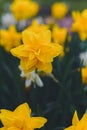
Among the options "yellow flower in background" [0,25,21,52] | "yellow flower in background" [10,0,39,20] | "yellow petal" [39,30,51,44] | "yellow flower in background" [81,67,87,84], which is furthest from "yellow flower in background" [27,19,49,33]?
"yellow flower in background" [10,0,39,20]

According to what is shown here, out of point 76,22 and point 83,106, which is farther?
point 76,22

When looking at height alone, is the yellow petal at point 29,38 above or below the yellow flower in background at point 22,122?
above

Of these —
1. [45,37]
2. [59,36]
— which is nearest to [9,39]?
[59,36]

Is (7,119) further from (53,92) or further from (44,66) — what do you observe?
(53,92)

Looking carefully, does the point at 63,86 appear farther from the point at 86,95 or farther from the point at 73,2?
the point at 73,2

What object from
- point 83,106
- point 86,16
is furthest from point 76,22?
point 83,106

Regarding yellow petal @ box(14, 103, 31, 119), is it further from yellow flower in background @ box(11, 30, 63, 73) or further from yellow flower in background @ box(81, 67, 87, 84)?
yellow flower in background @ box(81, 67, 87, 84)

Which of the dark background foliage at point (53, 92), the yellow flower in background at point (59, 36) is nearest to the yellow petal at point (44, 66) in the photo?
the dark background foliage at point (53, 92)

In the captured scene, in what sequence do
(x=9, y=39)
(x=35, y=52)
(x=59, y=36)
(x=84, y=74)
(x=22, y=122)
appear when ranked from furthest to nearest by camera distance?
(x=59, y=36) < (x=9, y=39) < (x=84, y=74) < (x=35, y=52) < (x=22, y=122)

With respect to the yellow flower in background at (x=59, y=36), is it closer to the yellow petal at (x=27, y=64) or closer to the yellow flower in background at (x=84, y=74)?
the yellow flower in background at (x=84, y=74)
